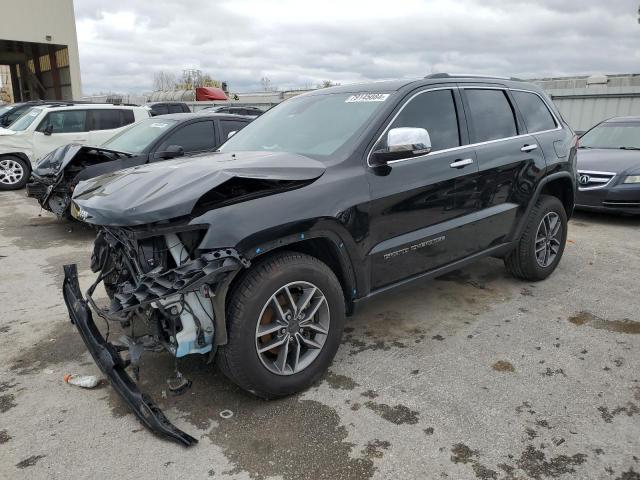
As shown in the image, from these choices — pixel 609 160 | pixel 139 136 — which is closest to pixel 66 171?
pixel 139 136

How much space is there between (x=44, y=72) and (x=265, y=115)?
28.7 m

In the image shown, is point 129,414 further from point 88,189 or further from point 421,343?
point 421,343

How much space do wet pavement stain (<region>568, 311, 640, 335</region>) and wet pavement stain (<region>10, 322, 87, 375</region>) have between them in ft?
12.6

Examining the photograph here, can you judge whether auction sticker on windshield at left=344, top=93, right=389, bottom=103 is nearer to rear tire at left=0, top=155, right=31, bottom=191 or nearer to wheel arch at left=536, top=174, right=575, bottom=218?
wheel arch at left=536, top=174, right=575, bottom=218

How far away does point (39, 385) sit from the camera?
3195 millimetres

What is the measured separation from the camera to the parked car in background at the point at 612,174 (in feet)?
24.2

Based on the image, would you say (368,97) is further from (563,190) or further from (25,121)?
(25,121)

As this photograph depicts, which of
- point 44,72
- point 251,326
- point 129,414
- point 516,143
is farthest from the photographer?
point 44,72

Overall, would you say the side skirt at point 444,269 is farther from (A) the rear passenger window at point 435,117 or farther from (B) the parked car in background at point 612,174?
(B) the parked car in background at point 612,174

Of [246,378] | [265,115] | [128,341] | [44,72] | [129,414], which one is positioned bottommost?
[129,414]

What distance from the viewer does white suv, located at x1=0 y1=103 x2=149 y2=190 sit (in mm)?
10570

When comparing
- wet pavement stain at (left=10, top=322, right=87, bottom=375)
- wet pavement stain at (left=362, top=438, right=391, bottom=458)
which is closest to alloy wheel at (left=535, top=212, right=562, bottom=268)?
wet pavement stain at (left=362, top=438, right=391, bottom=458)

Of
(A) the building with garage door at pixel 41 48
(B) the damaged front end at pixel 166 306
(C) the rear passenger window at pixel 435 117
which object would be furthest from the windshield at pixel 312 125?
(A) the building with garage door at pixel 41 48

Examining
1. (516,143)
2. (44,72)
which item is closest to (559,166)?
(516,143)
